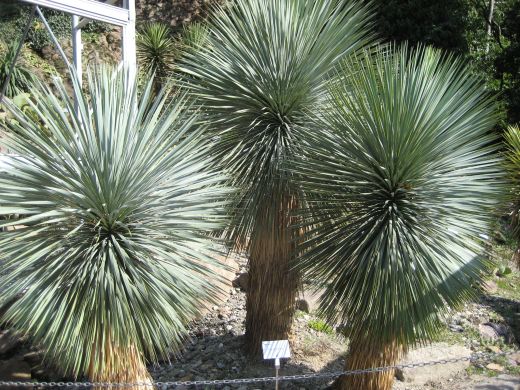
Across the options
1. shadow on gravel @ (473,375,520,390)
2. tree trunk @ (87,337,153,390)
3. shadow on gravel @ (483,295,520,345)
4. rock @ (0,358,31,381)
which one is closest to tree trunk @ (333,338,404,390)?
shadow on gravel @ (473,375,520,390)

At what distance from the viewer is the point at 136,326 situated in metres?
4.81

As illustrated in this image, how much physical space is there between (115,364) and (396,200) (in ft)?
8.54

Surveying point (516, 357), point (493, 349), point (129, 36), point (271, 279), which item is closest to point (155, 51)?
point (129, 36)

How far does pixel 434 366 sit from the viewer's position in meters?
7.21

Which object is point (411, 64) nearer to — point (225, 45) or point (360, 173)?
point (360, 173)

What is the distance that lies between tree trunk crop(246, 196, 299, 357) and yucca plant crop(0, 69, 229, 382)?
1.19m

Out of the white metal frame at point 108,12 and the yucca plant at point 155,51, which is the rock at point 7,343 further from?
the yucca plant at point 155,51

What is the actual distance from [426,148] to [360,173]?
0.58m

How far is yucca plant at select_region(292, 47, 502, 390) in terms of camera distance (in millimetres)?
5312

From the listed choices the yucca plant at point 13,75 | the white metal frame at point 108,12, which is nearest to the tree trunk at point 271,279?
the white metal frame at point 108,12

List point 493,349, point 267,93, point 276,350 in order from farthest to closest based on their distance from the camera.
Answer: point 493,349
point 267,93
point 276,350

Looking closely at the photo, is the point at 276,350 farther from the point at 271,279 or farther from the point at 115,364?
the point at 271,279

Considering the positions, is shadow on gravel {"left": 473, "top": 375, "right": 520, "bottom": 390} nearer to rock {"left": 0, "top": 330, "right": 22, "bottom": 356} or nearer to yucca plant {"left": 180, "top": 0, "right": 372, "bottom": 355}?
yucca plant {"left": 180, "top": 0, "right": 372, "bottom": 355}

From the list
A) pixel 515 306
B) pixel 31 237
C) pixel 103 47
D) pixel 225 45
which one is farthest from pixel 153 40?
pixel 31 237
